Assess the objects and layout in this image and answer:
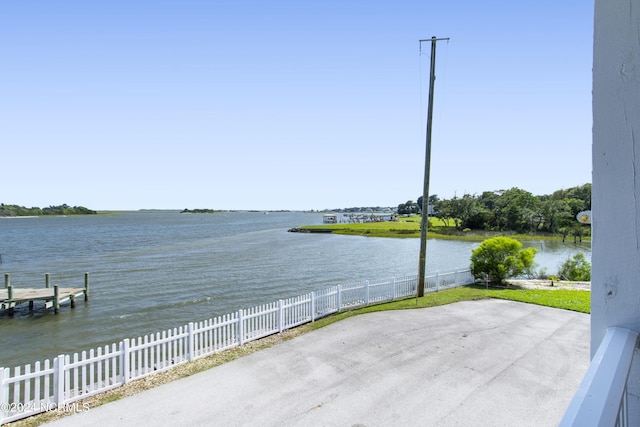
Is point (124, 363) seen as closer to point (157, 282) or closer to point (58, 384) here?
point (58, 384)

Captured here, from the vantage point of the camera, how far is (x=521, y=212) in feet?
251

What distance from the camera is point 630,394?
1364 mm

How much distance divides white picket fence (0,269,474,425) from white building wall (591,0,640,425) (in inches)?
314

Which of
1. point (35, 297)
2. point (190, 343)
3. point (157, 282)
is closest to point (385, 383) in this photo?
point (190, 343)

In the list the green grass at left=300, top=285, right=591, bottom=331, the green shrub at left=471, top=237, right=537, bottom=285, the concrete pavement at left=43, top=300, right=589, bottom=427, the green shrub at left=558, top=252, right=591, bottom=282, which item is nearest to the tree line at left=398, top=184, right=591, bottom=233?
the green shrub at left=558, top=252, right=591, bottom=282

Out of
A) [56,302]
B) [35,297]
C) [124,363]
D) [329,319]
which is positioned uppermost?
[124,363]

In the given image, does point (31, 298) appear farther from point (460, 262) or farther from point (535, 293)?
point (460, 262)

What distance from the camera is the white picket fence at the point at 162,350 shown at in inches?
271

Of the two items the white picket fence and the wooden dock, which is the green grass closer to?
the white picket fence

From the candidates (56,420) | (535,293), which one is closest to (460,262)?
(535,293)

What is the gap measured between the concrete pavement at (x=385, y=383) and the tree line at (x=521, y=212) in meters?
63.8

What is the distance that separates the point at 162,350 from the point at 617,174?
1186 centimetres

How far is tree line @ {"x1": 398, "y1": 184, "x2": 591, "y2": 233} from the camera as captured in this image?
69250 millimetres

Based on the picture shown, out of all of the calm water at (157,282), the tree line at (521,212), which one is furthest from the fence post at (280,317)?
the tree line at (521,212)
